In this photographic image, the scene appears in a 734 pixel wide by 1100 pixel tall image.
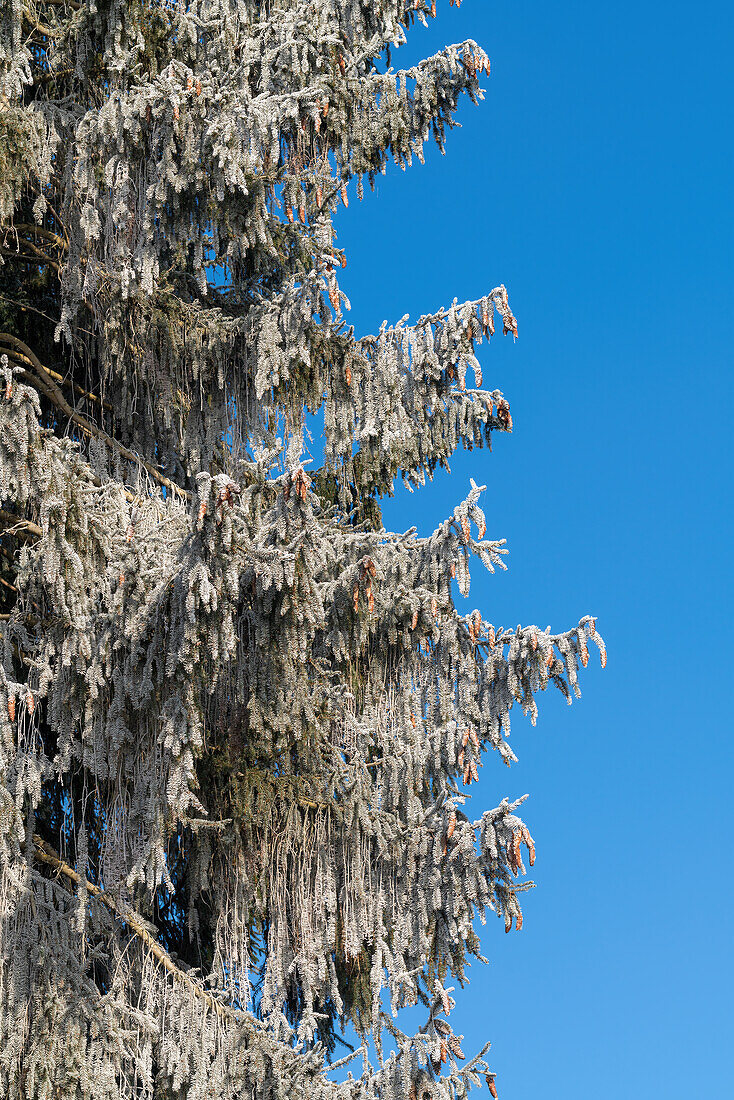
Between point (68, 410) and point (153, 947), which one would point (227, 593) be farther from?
point (68, 410)

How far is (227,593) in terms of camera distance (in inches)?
225

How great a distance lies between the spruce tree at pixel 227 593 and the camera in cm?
618

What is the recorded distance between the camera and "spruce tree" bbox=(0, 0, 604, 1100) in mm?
6176

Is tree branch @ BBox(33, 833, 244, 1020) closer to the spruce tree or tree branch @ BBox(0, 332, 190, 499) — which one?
the spruce tree

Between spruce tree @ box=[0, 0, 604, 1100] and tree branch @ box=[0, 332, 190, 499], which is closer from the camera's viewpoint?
spruce tree @ box=[0, 0, 604, 1100]

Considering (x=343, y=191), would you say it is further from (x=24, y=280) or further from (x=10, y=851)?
(x=10, y=851)

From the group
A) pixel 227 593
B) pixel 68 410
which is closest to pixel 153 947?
pixel 227 593

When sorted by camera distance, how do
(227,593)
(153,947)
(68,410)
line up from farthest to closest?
(68,410) → (153,947) → (227,593)

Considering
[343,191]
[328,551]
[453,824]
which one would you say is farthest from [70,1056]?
[343,191]

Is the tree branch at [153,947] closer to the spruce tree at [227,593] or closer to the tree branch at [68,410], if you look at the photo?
the spruce tree at [227,593]

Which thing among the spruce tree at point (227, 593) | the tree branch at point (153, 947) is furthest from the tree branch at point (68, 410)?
the tree branch at point (153, 947)

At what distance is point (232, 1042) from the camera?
635 centimetres

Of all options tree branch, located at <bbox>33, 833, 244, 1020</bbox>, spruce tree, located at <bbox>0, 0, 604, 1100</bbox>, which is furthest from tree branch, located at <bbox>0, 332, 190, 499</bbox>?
tree branch, located at <bbox>33, 833, 244, 1020</bbox>

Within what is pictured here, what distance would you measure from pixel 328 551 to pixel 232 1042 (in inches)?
95.2
